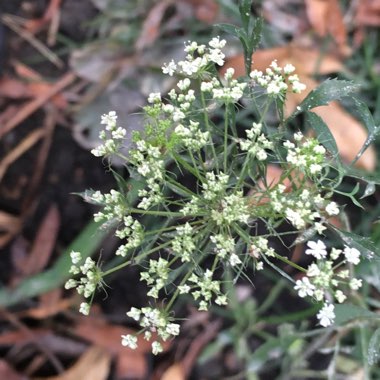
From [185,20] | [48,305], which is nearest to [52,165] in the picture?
[48,305]

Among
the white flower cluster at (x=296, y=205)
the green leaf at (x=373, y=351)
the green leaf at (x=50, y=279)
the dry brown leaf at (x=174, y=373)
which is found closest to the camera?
the white flower cluster at (x=296, y=205)

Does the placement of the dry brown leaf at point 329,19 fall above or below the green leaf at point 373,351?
above

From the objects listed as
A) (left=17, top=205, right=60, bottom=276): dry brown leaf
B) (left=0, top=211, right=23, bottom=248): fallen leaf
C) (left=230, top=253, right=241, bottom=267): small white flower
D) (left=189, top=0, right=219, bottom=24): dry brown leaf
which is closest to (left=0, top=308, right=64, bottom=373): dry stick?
(left=17, top=205, right=60, bottom=276): dry brown leaf

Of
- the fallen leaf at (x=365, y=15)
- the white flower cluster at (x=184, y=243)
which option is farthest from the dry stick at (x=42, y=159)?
the white flower cluster at (x=184, y=243)

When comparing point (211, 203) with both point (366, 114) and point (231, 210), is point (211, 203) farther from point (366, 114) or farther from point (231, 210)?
point (366, 114)

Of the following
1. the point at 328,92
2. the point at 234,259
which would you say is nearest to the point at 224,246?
the point at 234,259

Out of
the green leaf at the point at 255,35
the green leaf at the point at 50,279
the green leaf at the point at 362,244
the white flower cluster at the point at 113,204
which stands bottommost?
the green leaf at the point at 50,279

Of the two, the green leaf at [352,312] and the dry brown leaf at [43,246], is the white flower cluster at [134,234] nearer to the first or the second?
the green leaf at [352,312]

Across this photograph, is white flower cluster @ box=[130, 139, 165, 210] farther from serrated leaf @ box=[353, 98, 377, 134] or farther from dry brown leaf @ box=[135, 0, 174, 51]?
dry brown leaf @ box=[135, 0, 174, 51]
